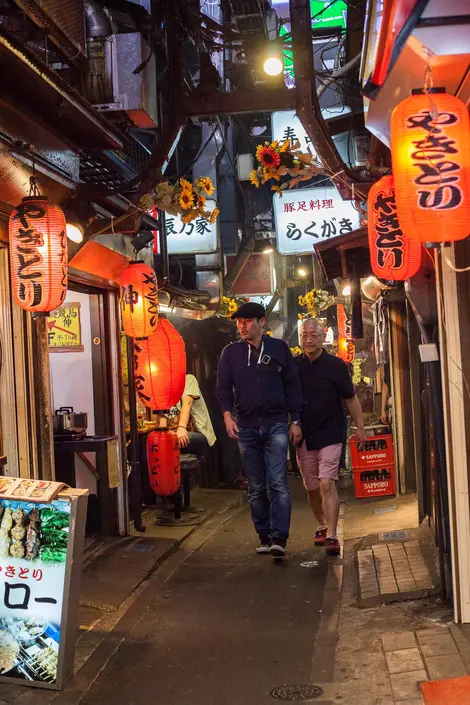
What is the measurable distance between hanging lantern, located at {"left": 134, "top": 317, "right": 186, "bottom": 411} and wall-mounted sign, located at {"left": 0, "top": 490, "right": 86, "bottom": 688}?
603 centimetres

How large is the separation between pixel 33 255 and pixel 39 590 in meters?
3.37

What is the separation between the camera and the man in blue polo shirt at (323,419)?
9414mm

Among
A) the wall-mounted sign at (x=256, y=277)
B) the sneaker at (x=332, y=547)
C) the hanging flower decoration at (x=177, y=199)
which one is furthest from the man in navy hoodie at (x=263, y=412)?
the wall-mounted sign at (x=256, y=277)

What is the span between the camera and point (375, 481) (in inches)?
566

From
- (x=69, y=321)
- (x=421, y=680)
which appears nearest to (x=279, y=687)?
(x=421, y=680)

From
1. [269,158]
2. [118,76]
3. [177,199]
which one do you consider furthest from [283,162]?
[118,76]

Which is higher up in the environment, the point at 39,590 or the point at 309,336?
the point at 309,336

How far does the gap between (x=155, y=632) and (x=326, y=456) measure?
3.23m

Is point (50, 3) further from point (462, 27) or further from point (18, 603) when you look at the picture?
point (18, 603)

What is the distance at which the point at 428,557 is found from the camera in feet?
27.0

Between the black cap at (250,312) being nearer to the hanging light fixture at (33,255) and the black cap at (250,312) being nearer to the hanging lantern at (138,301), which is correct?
the hanging lantern at (138,301)

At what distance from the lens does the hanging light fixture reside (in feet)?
24.9

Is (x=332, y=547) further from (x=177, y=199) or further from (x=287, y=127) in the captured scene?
(x=287, y=127)

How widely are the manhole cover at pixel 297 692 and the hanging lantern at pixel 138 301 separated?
6.23 meters
